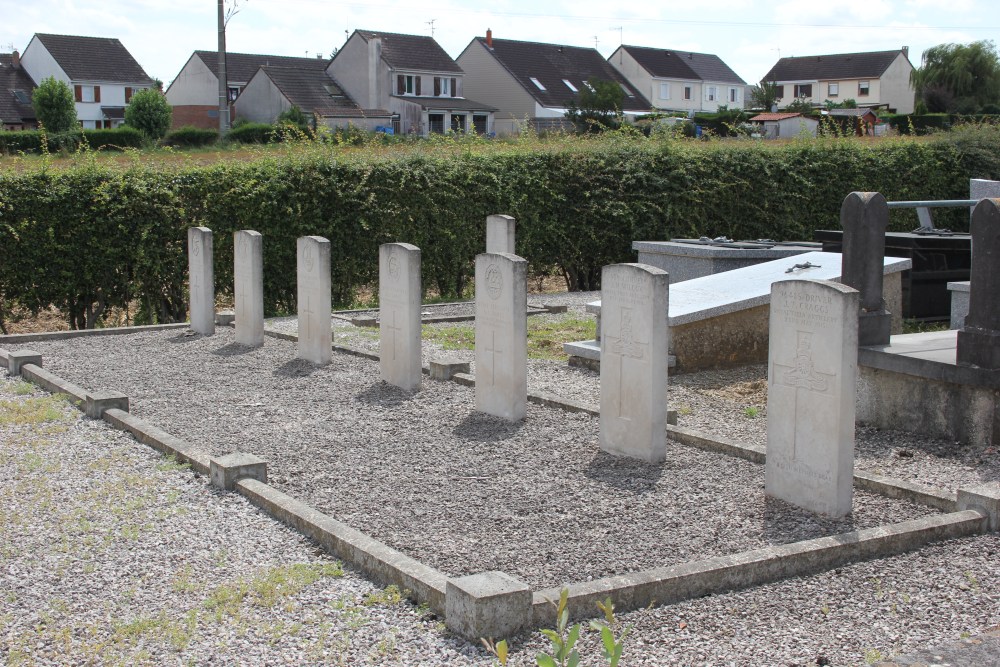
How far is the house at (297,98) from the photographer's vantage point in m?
56.7

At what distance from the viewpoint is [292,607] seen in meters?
4.75

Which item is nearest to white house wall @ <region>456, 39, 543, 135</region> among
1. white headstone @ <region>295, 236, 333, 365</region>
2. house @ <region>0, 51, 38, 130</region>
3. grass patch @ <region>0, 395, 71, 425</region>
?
house @ <region>0, 51, 38, 130</region>

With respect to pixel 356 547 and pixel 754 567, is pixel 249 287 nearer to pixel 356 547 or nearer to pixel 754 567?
pixel 356 547

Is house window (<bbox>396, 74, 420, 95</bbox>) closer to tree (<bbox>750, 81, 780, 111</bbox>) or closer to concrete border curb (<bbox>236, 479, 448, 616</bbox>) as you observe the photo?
tree (<bbox>750, 81, 780, 111</bbox>)

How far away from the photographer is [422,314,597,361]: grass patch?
39.8ft

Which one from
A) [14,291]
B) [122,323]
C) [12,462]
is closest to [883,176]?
[122,323]

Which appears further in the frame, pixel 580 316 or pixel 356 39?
pixel 356 39

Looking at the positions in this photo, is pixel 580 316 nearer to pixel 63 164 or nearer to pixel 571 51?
pixel 63 164

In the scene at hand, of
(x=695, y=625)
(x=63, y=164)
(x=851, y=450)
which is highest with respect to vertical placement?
(x=63, y=164)

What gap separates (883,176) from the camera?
20.7m

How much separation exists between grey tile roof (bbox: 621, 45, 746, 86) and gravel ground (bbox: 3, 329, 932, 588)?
64.8m

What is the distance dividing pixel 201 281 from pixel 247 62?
186 feet

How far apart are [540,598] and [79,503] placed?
10.6 feet

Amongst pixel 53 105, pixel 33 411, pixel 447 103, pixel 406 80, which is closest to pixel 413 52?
pixel 406 80
